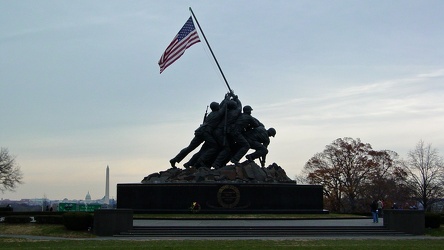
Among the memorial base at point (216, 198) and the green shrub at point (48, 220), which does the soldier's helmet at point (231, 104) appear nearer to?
the memorial base at point (216, 198)

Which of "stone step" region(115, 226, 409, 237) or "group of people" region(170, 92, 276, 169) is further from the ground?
"group of people" region(170, 92, 276, 169)

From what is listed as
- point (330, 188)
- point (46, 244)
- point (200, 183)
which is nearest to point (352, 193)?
point (330, 188)

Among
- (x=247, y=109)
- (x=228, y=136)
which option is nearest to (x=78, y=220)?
(x=228, y=136)

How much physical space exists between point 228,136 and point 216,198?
594 cm

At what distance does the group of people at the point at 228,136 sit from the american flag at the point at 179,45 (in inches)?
218

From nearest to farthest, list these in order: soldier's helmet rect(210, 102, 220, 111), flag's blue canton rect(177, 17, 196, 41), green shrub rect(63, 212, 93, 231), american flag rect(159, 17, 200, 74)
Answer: green shrub rect(63, 212, 93, 231) < american flag rect(159, 17, 200, 74) < flag's blue canton rect(177, 17, 196, 41) < soldier's helmet rect(210, 102, 220, 111)

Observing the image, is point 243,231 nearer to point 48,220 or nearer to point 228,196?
point 228,196

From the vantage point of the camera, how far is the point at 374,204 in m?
33.2

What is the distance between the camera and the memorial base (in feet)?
124

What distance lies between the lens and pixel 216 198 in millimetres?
37719

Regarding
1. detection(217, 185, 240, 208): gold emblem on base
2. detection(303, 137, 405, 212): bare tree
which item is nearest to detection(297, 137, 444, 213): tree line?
detection(303, 137, 405, 212): bare tree

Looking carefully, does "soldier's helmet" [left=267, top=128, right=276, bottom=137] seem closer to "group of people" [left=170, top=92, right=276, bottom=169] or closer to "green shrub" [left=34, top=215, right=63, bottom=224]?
"group of people" [left=170, top=92, right=276, bottom=169]

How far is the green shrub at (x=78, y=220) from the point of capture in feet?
96.9

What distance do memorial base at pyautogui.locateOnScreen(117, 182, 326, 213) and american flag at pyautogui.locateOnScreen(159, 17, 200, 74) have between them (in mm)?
7405
